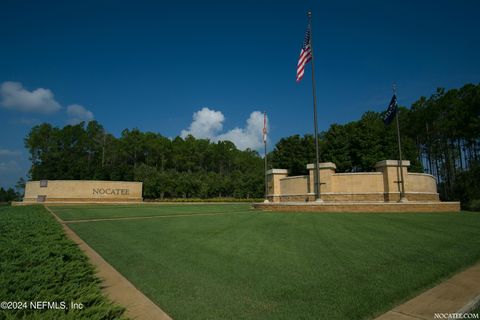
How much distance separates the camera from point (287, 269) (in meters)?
4.98

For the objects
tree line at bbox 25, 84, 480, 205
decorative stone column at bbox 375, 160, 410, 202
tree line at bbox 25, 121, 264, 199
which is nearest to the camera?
decorative stone column at bbox 375, 160, 410, 202

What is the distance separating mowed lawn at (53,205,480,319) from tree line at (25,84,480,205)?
79.4 ft

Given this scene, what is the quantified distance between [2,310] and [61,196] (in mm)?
48399

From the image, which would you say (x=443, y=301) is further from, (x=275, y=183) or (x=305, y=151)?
(x=305, y=151)

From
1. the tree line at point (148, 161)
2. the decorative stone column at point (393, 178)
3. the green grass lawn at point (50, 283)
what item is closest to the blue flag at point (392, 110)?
the decorative stone column at point (393, 178)

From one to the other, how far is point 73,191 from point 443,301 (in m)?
50.0

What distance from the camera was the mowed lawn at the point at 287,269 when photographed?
3465 millimetres

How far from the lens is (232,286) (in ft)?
13.6

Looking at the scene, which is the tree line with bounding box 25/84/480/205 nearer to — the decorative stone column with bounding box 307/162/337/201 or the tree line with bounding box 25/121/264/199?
the tree line with bounding box 25/121/264/199

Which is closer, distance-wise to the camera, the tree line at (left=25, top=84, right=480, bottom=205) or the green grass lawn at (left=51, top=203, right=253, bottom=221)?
the green grass lawn at (left=51, top=203, right=253, bottom=221)

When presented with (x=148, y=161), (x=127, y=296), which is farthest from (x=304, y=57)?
(x=148, y=161)

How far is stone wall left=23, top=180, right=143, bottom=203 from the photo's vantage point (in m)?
44.0

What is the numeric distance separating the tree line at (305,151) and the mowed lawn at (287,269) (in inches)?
952

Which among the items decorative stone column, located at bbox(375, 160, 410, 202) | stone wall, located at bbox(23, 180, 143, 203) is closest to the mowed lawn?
decorative stone column, located at bbox(375, 160, 410, 202)
